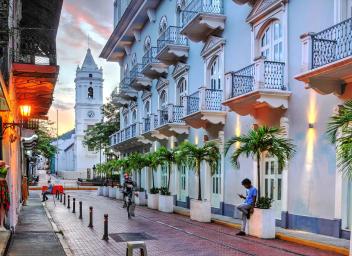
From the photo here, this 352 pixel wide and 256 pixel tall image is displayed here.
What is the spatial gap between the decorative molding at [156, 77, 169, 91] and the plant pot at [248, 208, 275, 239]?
16.1m

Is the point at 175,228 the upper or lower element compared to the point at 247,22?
lower

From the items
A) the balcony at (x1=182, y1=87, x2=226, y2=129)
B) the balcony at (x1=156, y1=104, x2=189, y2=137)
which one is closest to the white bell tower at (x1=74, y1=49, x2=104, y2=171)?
the balcony at (x1=156, y1=104, x2=189, y2=137)

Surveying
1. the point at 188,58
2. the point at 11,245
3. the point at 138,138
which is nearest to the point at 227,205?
the point at 188,58

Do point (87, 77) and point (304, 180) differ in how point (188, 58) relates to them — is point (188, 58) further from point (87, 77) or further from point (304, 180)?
point (87, 77)

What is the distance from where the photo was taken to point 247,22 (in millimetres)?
19203

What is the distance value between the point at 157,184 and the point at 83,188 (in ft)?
80.5

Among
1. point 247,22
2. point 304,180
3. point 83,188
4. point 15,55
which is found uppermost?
point 247,22

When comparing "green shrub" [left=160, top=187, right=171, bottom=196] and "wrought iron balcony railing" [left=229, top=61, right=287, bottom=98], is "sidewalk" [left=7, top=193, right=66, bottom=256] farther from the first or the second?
"wrought iron balcony railing" [left=229, top=61, right=287, bottom=98]

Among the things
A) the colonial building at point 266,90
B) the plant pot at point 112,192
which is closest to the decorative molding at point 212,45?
the colonial building at point 266,90

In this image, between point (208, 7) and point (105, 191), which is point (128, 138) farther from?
point (208, 7)

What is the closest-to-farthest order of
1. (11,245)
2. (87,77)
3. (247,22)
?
(11,245) → (247,22) → (87,77)

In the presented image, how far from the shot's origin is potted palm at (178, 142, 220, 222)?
62.0ft

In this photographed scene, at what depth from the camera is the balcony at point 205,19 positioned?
70.0 ft

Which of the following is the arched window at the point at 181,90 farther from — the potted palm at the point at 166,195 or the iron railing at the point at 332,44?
the iron railing at the point at 332,44
